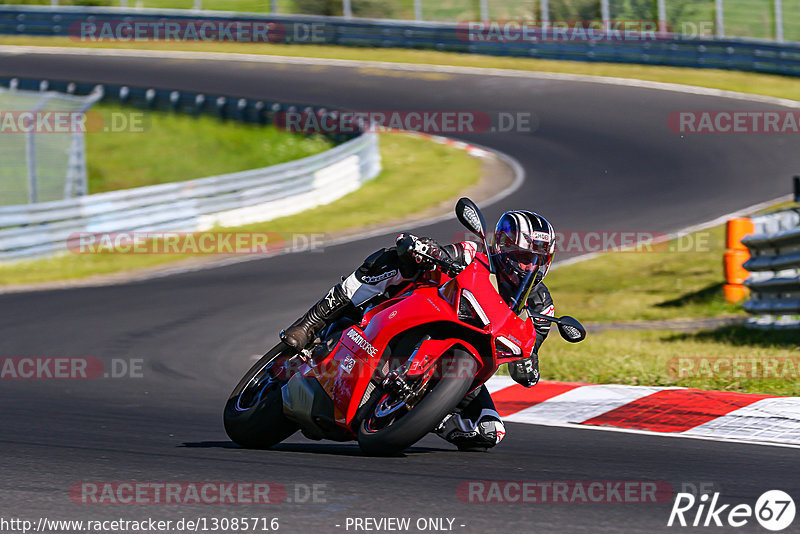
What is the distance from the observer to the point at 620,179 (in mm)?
22688

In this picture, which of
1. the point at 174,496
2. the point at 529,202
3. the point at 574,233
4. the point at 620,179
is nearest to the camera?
the point at 174,496

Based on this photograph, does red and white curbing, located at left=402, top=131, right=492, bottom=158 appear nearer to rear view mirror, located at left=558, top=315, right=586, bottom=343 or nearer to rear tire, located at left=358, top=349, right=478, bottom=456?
rear view mirror, located at left=558, top=315, right=586, bottom=343

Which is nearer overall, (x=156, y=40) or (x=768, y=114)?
(x=768, y=114)

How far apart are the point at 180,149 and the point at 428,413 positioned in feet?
84.4

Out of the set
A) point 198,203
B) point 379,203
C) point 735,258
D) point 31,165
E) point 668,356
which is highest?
point 31,165

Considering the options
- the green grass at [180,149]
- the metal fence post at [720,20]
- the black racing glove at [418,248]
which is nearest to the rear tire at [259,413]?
the black racing glove at [418,248]

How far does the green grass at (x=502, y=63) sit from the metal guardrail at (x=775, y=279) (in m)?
17.7

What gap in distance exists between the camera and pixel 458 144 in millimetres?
27406

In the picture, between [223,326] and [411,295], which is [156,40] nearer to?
[223,326]

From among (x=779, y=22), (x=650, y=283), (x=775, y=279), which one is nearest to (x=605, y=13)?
(x=779, y=22)

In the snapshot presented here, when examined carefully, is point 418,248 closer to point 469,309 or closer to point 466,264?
point 466,264

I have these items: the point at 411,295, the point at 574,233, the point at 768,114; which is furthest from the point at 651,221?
the point at 411,295

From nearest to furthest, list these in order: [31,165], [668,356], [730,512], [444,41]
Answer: [730,512] < [668,356] < [31,165] < [444,41]

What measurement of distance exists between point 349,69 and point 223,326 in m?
24.0
